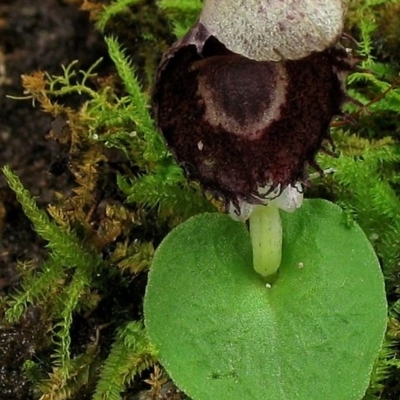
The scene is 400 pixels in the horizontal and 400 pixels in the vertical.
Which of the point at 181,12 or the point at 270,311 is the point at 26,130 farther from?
the point at 270,311

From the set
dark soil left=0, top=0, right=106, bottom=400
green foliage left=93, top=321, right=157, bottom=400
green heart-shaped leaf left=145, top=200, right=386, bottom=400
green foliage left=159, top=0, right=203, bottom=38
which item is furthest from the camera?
green foliage left=159, top=0, right=203, bottom=38

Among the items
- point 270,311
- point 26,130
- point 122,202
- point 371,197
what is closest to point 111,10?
point 26,130

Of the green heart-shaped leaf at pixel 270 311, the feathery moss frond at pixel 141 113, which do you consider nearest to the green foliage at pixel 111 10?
the feathery moss frond at pixel 141 113

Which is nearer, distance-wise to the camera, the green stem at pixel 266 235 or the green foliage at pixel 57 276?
the green stem at pixel 266 235

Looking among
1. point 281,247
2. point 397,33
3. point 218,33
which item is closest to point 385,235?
point 281,247

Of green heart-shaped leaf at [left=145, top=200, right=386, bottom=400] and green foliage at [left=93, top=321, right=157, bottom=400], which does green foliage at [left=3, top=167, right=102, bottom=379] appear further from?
green heart-shaped leaf at [left=145, top=200, right=386, bottom=400]

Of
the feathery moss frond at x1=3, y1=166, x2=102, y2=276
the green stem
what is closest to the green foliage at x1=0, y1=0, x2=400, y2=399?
the feathery moss frond at x1=3, y1=166, x2=102, y2=276

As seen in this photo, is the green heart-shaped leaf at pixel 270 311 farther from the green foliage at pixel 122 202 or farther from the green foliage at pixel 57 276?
the green foliage at pixel 57 276
